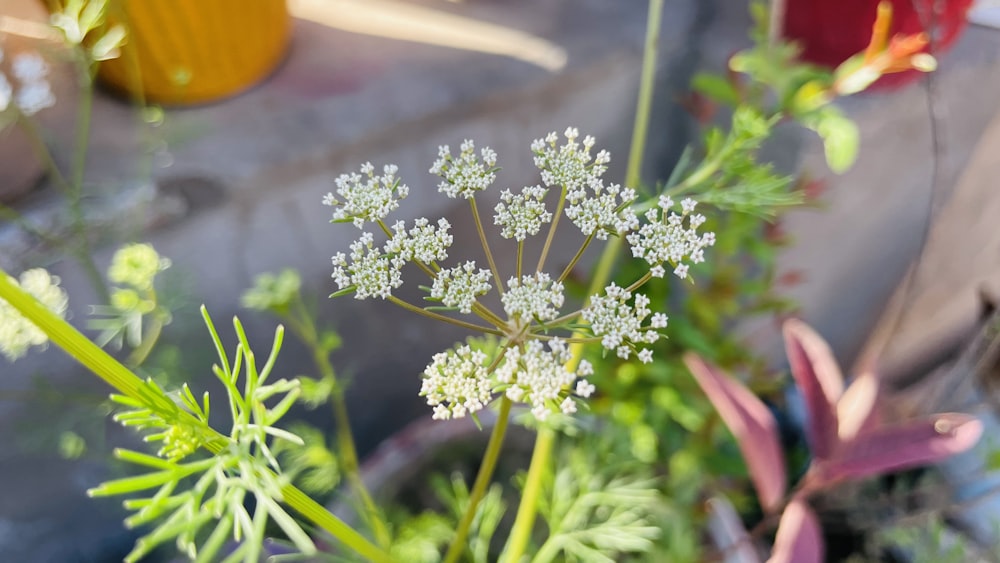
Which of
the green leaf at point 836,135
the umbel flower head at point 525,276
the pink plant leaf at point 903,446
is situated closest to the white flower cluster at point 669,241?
the umbel flower head at point 525,276

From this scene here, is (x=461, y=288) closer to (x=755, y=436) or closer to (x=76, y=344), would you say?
(x=76, y=344)

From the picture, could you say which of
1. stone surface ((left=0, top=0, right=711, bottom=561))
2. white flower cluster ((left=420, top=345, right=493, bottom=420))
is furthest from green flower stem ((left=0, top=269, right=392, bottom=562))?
stone surface ((left=0, top=0, right=711, bottom=561))

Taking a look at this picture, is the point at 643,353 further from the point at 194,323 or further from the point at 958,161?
the point at 958,161

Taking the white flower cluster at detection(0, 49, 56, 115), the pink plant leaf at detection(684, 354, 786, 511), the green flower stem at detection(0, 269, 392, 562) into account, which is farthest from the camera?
the pink plant leaf at detection(684, 354, 786, 511)

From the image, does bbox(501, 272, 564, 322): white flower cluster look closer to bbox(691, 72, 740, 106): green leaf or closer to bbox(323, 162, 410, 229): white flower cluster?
bbox(323, 162, 410, 229): white flower cluster

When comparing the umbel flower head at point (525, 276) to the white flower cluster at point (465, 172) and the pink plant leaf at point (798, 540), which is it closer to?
the white flower cluster at point (465, 172)

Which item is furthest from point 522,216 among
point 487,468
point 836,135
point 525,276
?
point 836,135
